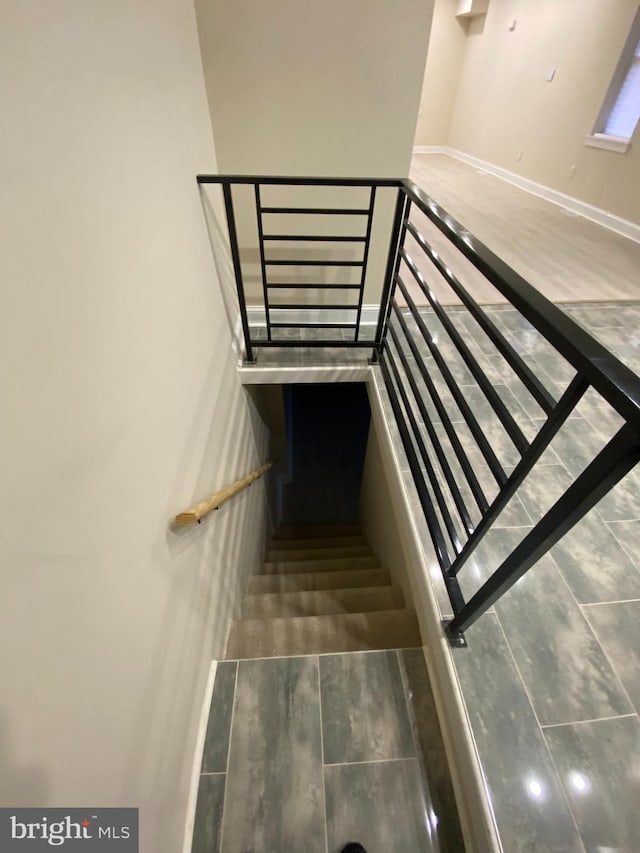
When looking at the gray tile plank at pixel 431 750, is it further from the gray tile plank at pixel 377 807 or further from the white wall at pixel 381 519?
the white wall at pixel 381 519

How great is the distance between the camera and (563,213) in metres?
4.30

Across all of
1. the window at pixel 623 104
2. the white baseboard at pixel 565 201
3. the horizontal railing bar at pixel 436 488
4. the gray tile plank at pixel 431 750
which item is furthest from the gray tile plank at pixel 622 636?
the window at pixel 623 104

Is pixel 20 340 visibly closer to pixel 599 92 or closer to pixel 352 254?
pixel 352 254

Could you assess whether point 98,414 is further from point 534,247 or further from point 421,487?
point 534,247

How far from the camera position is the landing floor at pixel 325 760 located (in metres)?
1.18

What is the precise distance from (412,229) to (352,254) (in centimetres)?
83

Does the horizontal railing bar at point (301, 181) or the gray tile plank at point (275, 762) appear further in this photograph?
the horizontal railing bar at point (301, 181)

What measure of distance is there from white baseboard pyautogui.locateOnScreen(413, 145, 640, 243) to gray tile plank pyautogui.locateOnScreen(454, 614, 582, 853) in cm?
432

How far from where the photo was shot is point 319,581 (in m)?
2.49

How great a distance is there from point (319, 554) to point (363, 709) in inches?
74.0

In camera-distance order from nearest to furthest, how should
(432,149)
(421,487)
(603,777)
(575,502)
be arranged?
1. (575,502)
2. (603,777)
3. (421,487)
4. (432,149)

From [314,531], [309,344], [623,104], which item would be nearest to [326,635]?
[309,344]

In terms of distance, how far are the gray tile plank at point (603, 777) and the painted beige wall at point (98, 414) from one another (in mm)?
1078

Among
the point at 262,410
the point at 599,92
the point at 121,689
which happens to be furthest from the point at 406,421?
the point at 599,92
